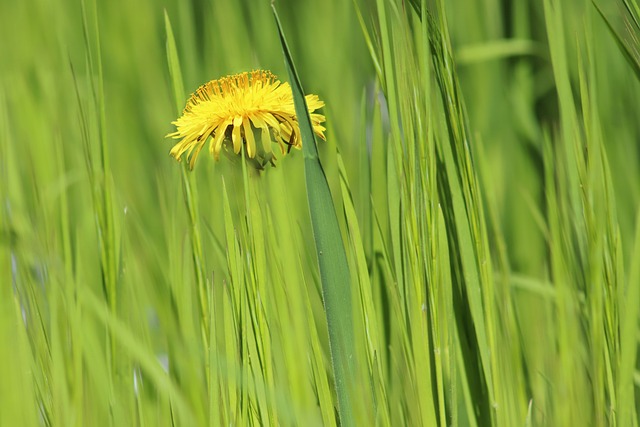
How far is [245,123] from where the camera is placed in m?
0.46

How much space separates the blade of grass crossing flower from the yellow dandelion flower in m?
0.07

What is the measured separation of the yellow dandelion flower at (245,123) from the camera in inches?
17.8

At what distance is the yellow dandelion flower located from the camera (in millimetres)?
453

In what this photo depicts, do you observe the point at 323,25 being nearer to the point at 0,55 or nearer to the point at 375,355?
the point at 0,55

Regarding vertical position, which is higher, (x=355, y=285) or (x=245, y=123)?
(x=245, y=123)

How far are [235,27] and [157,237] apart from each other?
0.98ft

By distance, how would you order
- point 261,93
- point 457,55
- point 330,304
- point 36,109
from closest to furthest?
point 330,304
point 261,93
point 457,55
point 36,109

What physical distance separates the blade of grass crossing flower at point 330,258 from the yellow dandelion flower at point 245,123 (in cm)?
7

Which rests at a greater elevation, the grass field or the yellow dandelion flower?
the yellow dandelion flower

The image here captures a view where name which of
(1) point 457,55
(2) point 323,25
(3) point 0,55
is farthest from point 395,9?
(3) point 0,55

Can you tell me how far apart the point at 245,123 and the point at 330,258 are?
0.40 feet

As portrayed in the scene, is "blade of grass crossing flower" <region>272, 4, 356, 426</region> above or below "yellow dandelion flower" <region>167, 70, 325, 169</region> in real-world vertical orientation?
below

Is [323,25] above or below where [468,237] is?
above

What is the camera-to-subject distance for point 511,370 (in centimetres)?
52
